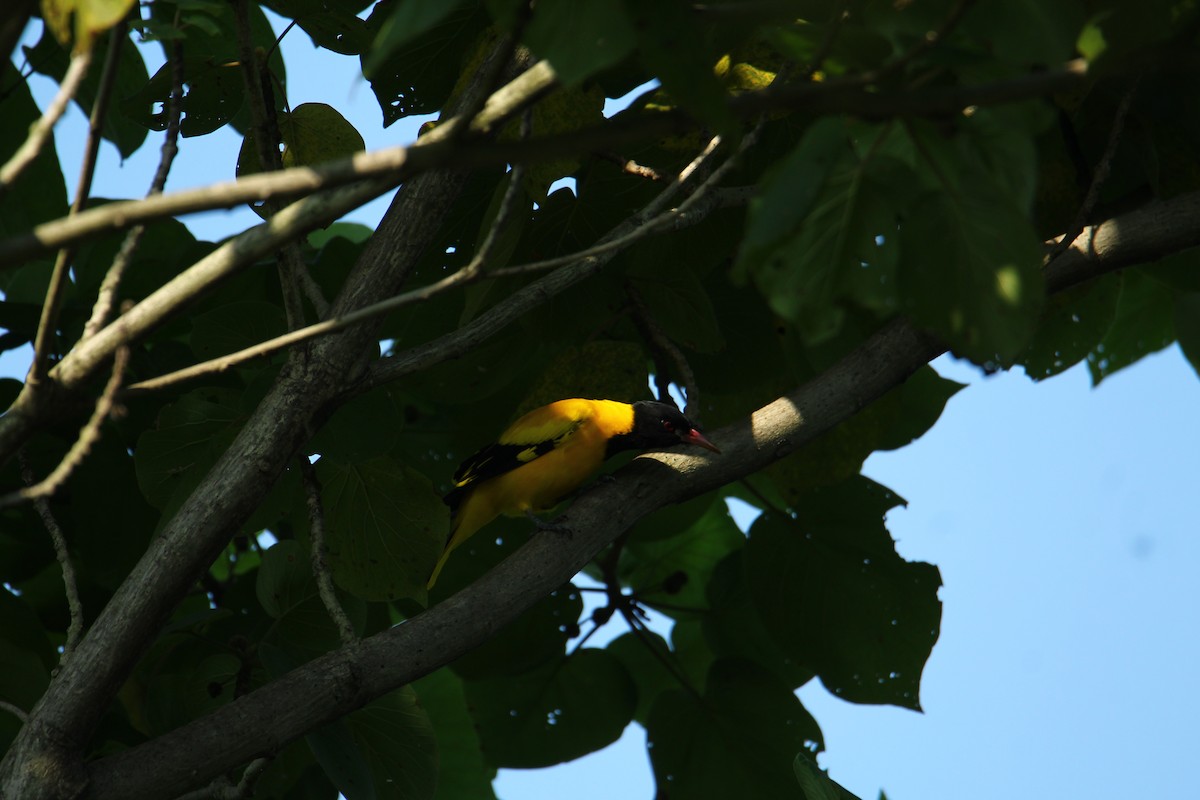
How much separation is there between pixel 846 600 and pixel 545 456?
1.49 meters

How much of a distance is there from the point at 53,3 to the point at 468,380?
2446mm

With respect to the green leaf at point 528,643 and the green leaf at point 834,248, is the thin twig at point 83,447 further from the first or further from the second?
the green leaf at point 528,643

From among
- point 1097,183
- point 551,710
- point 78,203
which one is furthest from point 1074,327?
point 78,203

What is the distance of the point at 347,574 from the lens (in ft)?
10.8

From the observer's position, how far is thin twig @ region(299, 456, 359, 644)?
273cm

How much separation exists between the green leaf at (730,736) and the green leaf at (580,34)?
3.07m

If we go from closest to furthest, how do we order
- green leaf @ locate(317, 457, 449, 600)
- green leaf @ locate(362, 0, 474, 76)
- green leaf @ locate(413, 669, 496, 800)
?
green leaf @ locate(362, 0, 474, 76) → green leaf @ locate(317, 457, 449, 600) → green leaf @ locate(413, 669, 496, 800)

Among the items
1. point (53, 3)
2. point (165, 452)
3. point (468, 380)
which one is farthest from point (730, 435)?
point (53, 3)

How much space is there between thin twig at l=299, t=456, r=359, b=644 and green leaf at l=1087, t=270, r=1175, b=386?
3400 millimetres

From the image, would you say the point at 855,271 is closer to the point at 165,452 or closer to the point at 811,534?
the point at 165,452

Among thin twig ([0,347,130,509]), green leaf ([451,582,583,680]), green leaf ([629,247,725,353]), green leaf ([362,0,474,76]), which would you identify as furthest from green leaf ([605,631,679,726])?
green leaf ([362,0,474,76])

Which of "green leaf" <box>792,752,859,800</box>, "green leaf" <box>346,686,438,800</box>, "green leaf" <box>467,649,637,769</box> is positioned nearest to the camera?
"green leaf" <box>792,752,859,800</box>

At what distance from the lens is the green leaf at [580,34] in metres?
1.33

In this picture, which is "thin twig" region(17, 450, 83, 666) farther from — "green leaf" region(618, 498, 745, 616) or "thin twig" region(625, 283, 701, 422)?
"green leaf" region(618, 498, 745, 616)
